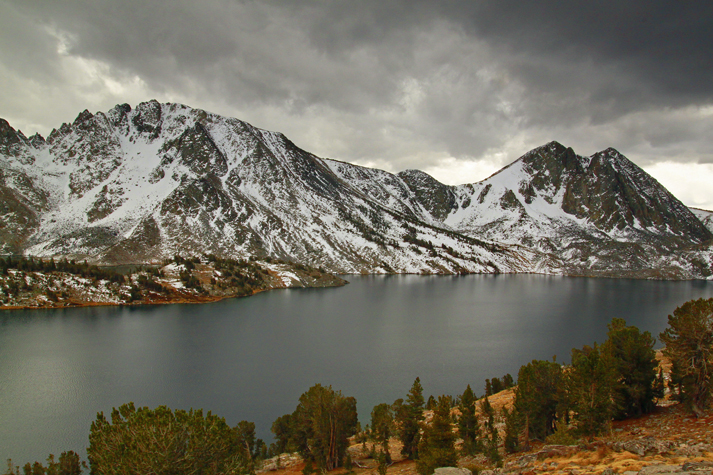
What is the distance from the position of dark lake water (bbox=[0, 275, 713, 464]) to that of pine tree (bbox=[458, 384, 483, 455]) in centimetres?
1831

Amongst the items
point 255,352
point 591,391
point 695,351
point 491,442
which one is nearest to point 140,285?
point 255,352

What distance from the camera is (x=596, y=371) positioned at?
92.7ft

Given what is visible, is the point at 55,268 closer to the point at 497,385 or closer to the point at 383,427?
the point at 383,427

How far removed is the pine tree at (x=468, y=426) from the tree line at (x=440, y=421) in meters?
0.09

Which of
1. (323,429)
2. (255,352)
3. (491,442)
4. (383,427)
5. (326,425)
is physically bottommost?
(255,352)

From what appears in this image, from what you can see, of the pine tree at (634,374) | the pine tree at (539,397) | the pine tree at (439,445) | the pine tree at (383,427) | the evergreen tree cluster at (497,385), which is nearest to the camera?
the pine tree at (439,445)

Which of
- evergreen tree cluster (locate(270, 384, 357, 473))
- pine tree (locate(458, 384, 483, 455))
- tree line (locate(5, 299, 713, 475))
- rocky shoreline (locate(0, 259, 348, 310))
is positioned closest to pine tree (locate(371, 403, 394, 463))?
tree line (locate(5, 299, 713, 475))

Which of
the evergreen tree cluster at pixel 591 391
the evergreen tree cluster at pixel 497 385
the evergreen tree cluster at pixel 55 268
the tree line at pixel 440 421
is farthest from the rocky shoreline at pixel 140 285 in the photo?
the evergreen tree cluster at pixel 591 391

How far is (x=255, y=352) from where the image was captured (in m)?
76.4

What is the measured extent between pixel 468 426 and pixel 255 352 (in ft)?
170

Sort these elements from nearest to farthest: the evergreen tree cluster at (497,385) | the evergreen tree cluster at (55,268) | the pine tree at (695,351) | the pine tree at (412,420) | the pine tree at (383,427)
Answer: the pine tree at (695,351)
the pine tree at (412,420)
the pine tree at (383,427)
the evergreen tree cluster at (497,385)
the evergreen tree cluster at (55,268)

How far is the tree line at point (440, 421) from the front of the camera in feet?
75.5

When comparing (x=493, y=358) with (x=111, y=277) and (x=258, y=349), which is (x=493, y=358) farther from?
(x=111, y=277)

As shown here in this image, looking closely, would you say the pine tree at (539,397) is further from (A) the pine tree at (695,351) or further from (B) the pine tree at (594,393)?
(A) the pine tree at (695,351)
